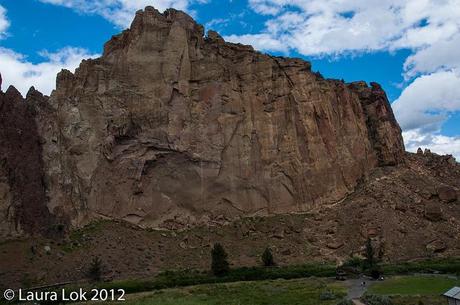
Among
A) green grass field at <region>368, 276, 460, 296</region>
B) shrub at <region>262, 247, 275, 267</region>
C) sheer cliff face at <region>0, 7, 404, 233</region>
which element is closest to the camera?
green grass field at <region>368, 276, 460, 296</region>

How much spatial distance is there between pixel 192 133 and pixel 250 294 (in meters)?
31.7

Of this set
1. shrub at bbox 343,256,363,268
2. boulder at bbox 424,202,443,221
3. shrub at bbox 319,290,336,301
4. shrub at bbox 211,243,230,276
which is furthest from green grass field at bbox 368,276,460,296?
boulder at bbox 424,202,443,221

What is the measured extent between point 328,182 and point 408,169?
13.3 meters

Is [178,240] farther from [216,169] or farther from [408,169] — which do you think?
[408,169]

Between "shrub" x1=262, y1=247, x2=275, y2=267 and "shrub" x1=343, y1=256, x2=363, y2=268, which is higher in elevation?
"shrub" x1=262, y1=247, x2=275, y2=267

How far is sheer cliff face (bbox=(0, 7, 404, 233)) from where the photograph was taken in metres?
67.8

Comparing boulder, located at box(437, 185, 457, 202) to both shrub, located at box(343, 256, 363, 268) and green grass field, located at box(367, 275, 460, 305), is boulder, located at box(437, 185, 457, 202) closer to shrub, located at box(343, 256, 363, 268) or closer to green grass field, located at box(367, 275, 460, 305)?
shrub, located at box(343, 256, 363, 268)

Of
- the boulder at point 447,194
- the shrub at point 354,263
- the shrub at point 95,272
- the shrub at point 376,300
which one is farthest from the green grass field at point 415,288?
the shrub at point 95,272

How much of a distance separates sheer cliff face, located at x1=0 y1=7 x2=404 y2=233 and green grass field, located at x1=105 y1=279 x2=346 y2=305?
19.5 meters

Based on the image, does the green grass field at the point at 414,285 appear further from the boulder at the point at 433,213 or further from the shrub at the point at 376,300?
the boulder at the point at 433,213

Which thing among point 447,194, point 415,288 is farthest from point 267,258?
point 447,194

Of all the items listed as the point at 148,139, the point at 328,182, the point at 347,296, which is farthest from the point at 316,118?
the point at 347,296

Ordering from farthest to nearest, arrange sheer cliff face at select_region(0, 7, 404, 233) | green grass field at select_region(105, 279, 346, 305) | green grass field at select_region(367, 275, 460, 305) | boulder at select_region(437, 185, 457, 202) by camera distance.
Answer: boulder at select_region(437, 185, 457, 202) < sheer cliff face at select_region(0, 7, 404, 233) < green grass field at select_region(105, 279, 346, 305) < green grass field at select_region(367, 275, 460, 305)

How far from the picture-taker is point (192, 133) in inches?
2881
